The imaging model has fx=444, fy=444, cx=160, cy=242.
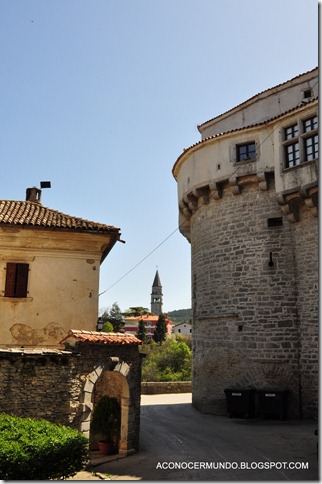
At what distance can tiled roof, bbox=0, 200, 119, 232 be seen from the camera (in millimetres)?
13859

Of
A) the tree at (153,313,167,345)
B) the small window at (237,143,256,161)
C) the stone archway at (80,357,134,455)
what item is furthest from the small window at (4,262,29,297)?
the tree at (153,313,167,345)

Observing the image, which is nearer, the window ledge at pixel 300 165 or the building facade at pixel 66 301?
the building facade at pixel 66 301

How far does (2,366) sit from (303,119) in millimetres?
12771

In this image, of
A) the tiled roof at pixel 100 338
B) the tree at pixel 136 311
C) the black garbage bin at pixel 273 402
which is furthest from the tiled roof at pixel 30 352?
the tree at pixel 136 311

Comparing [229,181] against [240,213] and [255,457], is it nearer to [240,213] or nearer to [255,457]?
[240,213]

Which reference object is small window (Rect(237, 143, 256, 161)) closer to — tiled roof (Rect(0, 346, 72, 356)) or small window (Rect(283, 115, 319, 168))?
small window (Rect(283, 115, 319, 168))

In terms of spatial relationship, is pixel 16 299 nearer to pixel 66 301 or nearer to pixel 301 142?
pixel 66 301

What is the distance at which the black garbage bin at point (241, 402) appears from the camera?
1587cm

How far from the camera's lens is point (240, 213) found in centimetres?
1789

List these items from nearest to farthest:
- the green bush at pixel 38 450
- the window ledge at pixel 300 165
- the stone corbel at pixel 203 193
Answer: the green bush at pixel 38 450
the window ledge at pixel 300 165
the stone corbel at pixel 203 193

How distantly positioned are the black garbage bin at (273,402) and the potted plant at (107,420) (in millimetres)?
6154

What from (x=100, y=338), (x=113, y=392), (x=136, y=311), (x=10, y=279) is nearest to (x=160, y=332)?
(x=136, y=311)

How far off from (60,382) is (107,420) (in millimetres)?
2672

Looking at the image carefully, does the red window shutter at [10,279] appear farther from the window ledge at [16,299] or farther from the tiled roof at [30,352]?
the tiled roof at [30,352]
